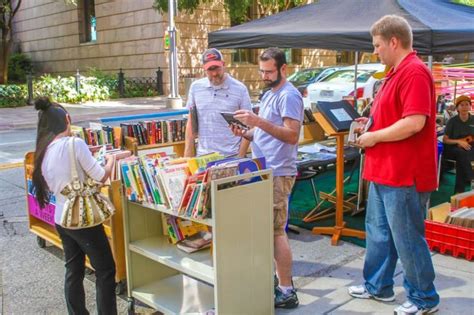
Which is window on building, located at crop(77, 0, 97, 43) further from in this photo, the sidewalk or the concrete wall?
the sidewalk

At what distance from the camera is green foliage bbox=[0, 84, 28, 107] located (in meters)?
20.1

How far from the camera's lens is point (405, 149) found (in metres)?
3.40

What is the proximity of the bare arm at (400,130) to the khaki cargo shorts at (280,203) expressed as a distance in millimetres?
738

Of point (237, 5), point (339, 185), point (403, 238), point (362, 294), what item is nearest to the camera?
point (403, 238)

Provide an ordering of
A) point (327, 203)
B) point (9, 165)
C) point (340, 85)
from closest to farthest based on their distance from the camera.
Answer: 1. point (327, 203)
2. point (9, 165)
3. point (340, 85)

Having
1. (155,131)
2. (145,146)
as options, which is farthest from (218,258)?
(155,131)

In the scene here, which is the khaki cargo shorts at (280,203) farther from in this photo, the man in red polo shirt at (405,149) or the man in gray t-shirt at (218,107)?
the man in gray t-shirt at (218,107)

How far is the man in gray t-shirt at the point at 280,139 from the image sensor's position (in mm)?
3721

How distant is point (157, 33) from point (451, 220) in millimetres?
19860

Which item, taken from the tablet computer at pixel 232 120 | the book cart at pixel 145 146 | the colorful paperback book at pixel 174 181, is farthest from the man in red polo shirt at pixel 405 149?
the book cart at pixel 145 146

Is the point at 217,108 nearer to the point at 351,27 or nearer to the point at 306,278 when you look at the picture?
the point at 306,278

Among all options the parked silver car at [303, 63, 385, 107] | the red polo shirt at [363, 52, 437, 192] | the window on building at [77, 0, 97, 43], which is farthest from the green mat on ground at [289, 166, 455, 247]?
the window on building at [77, 0, 97, 43]

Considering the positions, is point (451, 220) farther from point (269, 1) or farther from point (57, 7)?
point (57, 7)

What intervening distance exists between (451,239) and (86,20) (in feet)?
88.4
